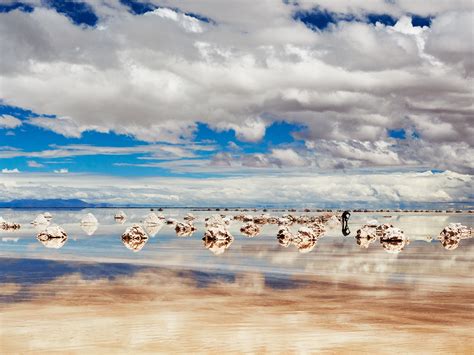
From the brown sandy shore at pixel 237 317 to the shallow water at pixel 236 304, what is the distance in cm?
3

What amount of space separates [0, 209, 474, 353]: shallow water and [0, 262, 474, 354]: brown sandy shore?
1.0 inches

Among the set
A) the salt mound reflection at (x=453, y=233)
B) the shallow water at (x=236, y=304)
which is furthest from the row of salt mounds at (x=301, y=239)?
the salt mound reflection at (x=453, y=233)

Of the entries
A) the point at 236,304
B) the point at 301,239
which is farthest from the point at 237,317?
the point at 301,239

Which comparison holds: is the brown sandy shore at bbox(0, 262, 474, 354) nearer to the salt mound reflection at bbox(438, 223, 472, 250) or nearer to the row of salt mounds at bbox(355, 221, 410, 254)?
the row of salt mounds at bbox(355, 221, 410, 254)

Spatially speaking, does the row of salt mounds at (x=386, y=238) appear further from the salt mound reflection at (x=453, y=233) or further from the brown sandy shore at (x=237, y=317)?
the brown sandy shore at (x=237, y=317)

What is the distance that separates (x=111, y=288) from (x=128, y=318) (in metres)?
4.36

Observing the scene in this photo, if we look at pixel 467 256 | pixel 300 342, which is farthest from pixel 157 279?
pixel 467 256

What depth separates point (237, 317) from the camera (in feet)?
38.0

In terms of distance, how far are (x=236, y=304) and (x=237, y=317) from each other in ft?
5.13

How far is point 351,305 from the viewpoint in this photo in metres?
13.0

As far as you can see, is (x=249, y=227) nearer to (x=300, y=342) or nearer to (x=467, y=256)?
(x=467, y=256)

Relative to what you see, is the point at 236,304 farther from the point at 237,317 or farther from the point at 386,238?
the point at 386,238

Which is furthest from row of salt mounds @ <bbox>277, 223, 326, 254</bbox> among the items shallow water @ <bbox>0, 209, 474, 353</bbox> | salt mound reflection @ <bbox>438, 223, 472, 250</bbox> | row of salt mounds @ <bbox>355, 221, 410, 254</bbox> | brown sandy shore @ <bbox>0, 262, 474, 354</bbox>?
brown sandy shore @ <bbox>0, 262, 474, 354</bbox>

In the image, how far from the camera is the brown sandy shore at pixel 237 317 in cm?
934
